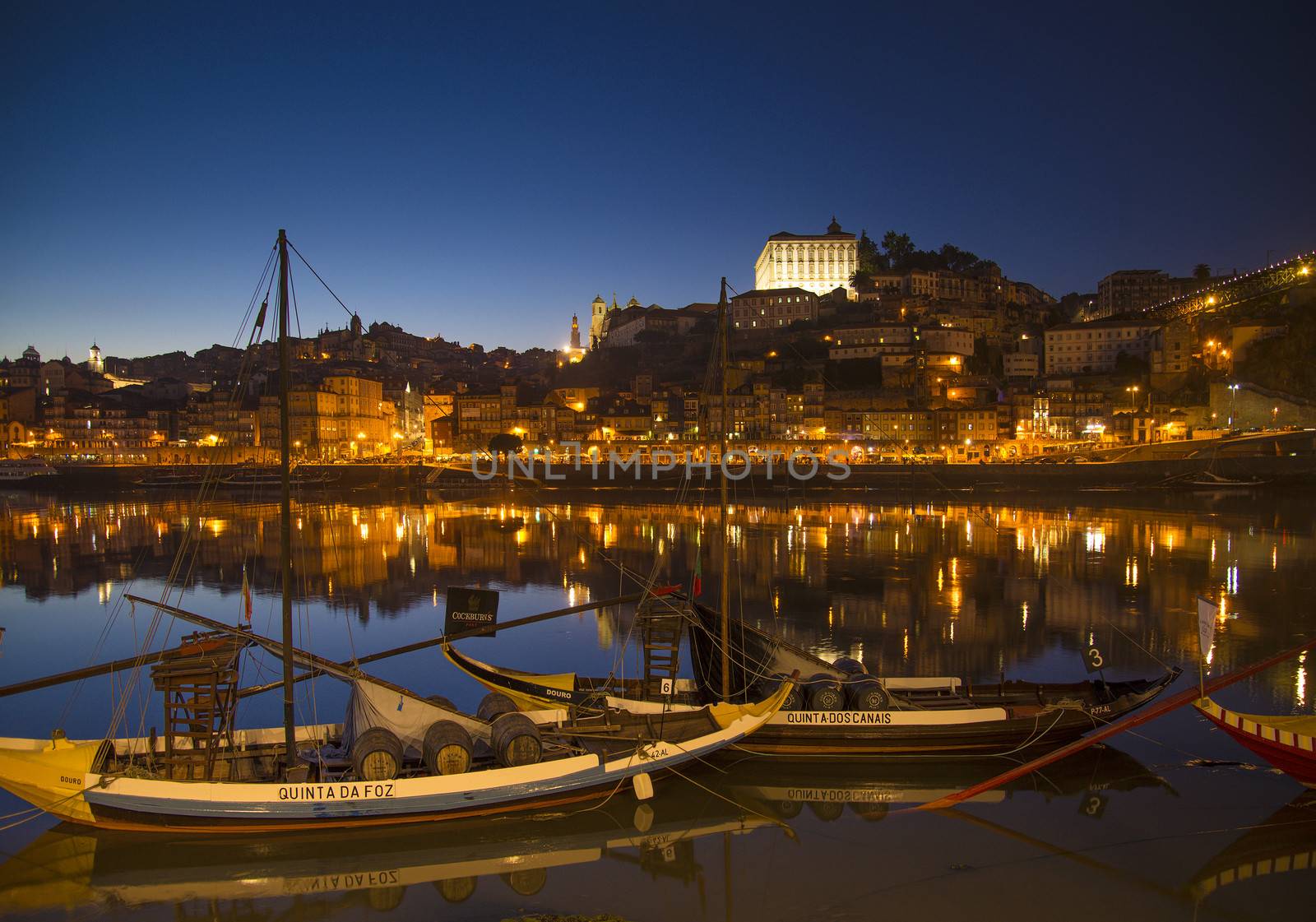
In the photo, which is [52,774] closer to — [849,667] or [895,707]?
[895,707]

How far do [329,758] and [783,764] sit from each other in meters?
4.97

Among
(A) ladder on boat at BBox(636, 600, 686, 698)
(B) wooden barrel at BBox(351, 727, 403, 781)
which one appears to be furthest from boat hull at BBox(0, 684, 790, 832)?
(A) ladder on boat at BBox(636, 600, 686, 698)

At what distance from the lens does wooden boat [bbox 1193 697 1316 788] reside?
A: 827cm

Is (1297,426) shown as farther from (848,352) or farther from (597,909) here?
(597,909)

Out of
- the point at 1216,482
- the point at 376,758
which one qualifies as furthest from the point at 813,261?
the point at 376,758

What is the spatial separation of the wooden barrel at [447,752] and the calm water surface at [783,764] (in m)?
0.56

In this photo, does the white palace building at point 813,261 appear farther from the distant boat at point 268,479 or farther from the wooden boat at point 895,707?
the wooden boat at point 895,707

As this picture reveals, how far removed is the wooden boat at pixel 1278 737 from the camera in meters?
8.27

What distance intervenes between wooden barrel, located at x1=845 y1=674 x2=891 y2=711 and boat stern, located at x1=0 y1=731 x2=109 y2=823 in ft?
25.8

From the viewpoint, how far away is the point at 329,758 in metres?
8.49

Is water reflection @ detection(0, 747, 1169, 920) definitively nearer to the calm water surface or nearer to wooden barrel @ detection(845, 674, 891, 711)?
the calm water surface

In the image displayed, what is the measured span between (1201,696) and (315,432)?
273 ft

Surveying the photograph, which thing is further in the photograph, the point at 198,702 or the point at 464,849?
the point at 198,702

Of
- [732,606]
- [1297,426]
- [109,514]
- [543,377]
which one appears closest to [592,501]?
[109,514]
